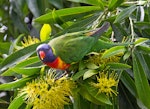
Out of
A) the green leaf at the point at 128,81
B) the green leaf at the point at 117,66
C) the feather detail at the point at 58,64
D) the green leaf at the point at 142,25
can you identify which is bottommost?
the green leaf at the point at 128,81

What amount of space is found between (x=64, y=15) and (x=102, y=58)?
20 cm

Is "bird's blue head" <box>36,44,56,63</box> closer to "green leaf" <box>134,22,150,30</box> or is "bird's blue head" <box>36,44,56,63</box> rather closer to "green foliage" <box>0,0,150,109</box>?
"green foliage" <box>0,0,150,109</box>

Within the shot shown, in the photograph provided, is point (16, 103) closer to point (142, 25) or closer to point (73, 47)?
point (73, 47)

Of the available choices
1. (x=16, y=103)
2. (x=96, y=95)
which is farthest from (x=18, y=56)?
(x=96, y=95)

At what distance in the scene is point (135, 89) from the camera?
0.79m

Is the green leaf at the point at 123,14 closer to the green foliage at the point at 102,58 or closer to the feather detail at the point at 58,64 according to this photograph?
the green foliage at the point at 102,58

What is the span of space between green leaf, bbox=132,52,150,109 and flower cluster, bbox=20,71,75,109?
14cm

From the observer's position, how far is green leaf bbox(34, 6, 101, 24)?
0.81 m

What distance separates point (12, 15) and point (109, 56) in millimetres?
788

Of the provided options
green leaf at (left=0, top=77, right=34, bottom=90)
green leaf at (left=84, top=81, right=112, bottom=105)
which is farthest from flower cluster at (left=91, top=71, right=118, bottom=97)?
green leaf at (left=0, top=77, right=34, bottom=90)

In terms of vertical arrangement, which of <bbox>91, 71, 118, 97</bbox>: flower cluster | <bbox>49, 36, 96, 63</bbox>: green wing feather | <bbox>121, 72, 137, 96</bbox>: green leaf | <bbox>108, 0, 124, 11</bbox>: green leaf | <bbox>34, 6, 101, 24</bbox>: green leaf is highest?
<bbox>108, 0, 124, 11</bbox>: green leaf

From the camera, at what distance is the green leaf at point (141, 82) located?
2.40ft

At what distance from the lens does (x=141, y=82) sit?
2.42 feet

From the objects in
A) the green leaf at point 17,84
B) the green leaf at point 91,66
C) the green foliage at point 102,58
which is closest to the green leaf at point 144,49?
the green foliage at point 102,58
